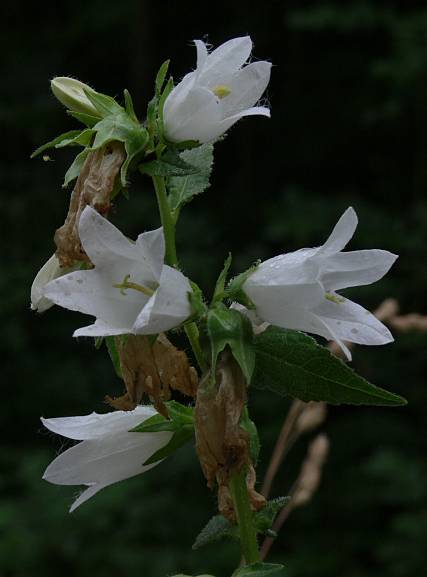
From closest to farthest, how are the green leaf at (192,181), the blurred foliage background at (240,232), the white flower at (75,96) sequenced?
the white flower at (75,96) → the green leaf at (192,181) → the blurred foliage background at (240,232)

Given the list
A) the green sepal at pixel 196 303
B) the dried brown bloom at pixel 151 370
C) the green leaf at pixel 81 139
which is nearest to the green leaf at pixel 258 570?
the dried brown bloom at pixel 151 370

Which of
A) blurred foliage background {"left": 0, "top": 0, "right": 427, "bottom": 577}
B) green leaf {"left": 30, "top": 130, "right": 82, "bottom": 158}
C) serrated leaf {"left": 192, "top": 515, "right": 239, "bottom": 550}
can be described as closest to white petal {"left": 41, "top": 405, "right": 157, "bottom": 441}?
serrated leaf {"left": 192, "top": 515, "right": 239, "bottom": 550}

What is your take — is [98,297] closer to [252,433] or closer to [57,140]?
[57,140]

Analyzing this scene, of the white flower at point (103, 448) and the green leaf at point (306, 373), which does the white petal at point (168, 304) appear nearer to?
the green leaf at point (306, 373)

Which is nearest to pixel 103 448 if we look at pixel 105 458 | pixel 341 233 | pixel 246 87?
pixel 105 458

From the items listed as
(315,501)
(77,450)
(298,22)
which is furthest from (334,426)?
(77,450)
